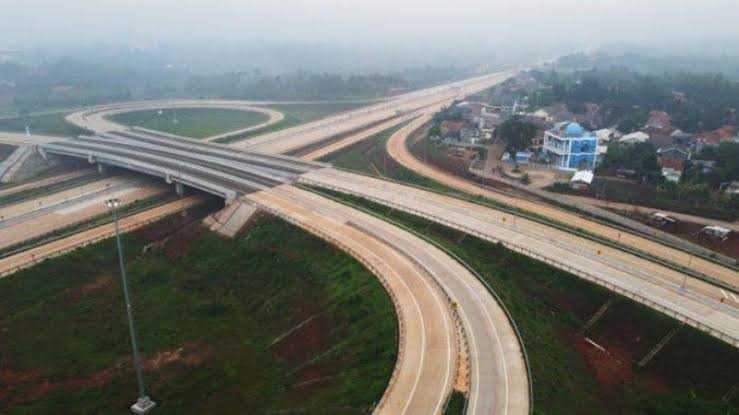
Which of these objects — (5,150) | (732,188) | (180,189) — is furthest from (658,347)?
(5,150)

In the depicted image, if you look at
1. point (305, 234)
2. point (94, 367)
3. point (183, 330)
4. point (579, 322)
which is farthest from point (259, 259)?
point (579, 322)

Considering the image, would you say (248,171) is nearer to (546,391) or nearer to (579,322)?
(579,322)

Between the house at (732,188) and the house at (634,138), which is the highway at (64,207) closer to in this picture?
the house at (732,188)

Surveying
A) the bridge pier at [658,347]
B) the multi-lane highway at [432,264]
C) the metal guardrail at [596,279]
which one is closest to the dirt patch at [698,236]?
the multi-lane highway at [432,264]

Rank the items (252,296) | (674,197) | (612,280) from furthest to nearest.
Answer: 1. (674,197)
2. (252,296)
3. (612,280)

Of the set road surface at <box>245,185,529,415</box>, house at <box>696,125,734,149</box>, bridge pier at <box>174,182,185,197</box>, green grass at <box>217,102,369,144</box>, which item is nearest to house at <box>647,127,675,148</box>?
house at <box>696,125,734,149</box>

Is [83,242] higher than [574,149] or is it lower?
lower

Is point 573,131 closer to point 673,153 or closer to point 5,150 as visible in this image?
point 673,153
